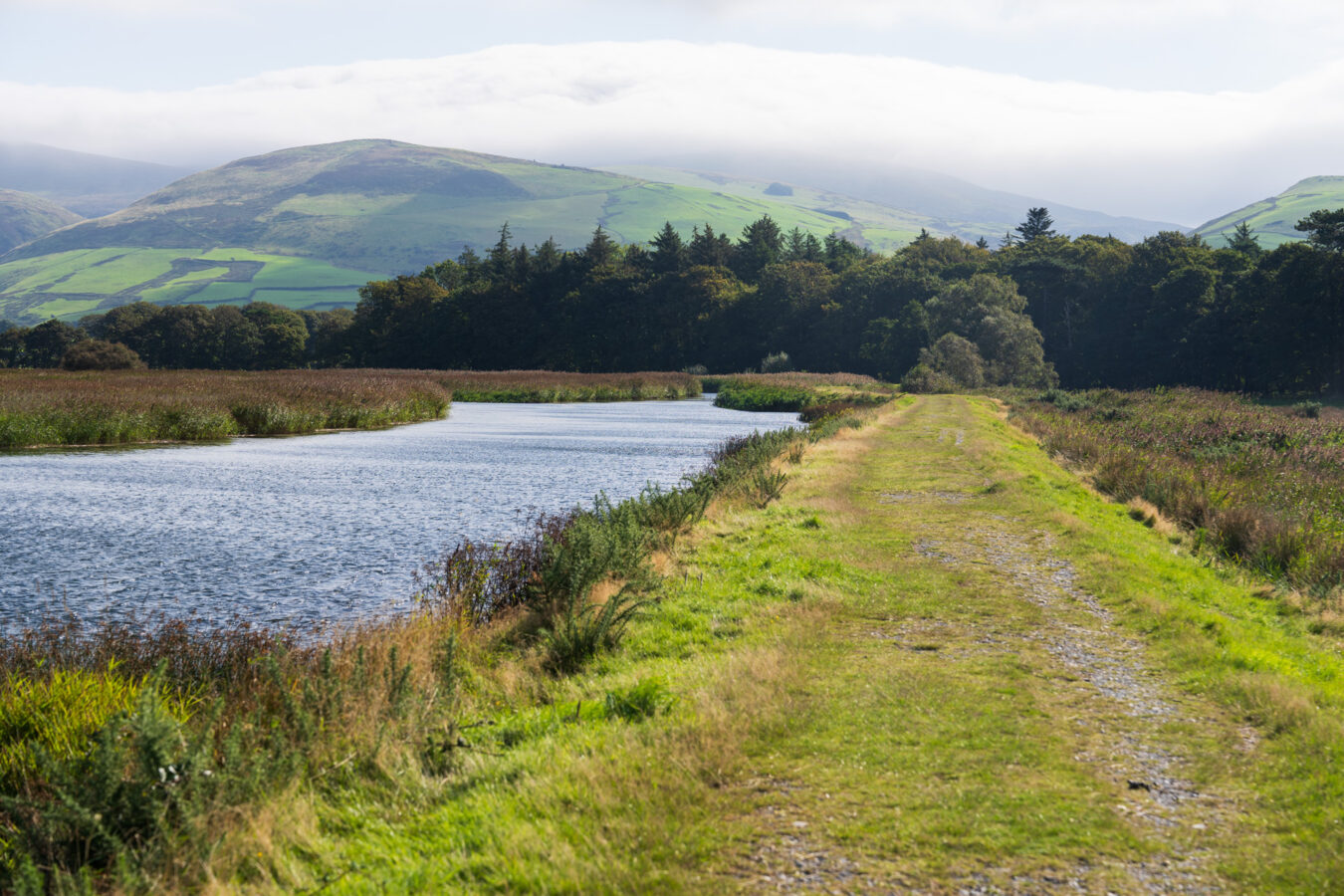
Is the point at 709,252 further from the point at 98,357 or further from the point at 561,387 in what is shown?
the point at 98,357

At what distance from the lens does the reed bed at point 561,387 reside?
7200cm

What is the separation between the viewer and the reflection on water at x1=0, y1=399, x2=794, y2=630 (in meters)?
12.7

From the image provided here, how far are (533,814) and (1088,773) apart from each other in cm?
393

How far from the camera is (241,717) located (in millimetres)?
6938

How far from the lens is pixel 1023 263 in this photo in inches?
3819

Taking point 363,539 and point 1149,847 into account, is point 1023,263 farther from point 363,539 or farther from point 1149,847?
point 1149,847

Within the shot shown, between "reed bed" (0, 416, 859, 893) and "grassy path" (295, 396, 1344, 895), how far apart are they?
1.28 ft

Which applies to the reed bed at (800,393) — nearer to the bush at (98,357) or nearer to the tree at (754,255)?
the tree at (754,255)

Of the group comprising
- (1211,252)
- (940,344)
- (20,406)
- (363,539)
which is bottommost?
(363,539)

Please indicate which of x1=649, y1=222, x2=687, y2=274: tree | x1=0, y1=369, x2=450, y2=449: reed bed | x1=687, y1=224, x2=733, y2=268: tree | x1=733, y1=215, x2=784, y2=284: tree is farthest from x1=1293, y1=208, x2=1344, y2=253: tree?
x1=0, y1=369, x2=450, y2=449: reed bed

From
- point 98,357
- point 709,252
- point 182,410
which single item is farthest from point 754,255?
point 182,410

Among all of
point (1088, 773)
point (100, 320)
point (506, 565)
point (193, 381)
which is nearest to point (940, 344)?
point (193, 381)

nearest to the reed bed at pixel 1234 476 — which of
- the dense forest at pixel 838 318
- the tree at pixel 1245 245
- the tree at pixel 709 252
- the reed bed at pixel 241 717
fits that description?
the reed bed at pixel 241 717

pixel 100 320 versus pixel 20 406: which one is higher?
pixel 100 320
